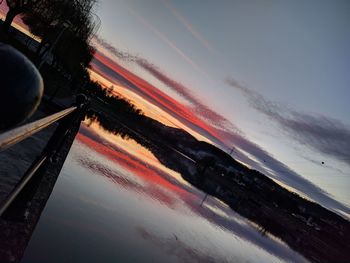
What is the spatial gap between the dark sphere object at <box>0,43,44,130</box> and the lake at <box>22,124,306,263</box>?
288 centimetres

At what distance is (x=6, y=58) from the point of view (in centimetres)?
139

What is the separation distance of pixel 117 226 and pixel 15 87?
5852 mm

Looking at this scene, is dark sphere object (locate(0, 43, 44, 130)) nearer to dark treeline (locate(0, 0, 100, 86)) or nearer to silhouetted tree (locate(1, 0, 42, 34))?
dark treeline (locate(0, 0, 100, 86))

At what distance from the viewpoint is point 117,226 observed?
6773 millimetres

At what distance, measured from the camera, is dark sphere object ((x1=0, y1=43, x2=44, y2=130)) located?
4.37 ft

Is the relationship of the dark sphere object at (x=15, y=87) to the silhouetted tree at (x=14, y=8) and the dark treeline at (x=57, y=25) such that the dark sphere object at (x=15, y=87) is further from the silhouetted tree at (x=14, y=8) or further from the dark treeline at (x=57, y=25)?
the silhouetted tree at (x=14, y=8)

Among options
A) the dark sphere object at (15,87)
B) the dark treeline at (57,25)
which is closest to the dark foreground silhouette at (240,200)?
the dark treeline at (57,25)

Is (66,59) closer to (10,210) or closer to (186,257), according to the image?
(186,257)

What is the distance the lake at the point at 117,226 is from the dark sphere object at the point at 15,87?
9.46ft

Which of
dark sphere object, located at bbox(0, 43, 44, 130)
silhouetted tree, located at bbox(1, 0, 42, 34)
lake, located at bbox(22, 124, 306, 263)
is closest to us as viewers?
dark sphere object, located at bbox(0, 43, 44, 130)

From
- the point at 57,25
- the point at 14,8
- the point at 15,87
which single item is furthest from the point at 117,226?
the point at 57,25

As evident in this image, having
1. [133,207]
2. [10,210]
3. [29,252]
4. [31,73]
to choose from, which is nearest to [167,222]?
[133,207]

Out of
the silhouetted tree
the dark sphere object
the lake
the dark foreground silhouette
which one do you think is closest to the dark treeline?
the silhouetted tree

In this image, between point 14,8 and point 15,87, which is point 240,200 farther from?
point 15,87
